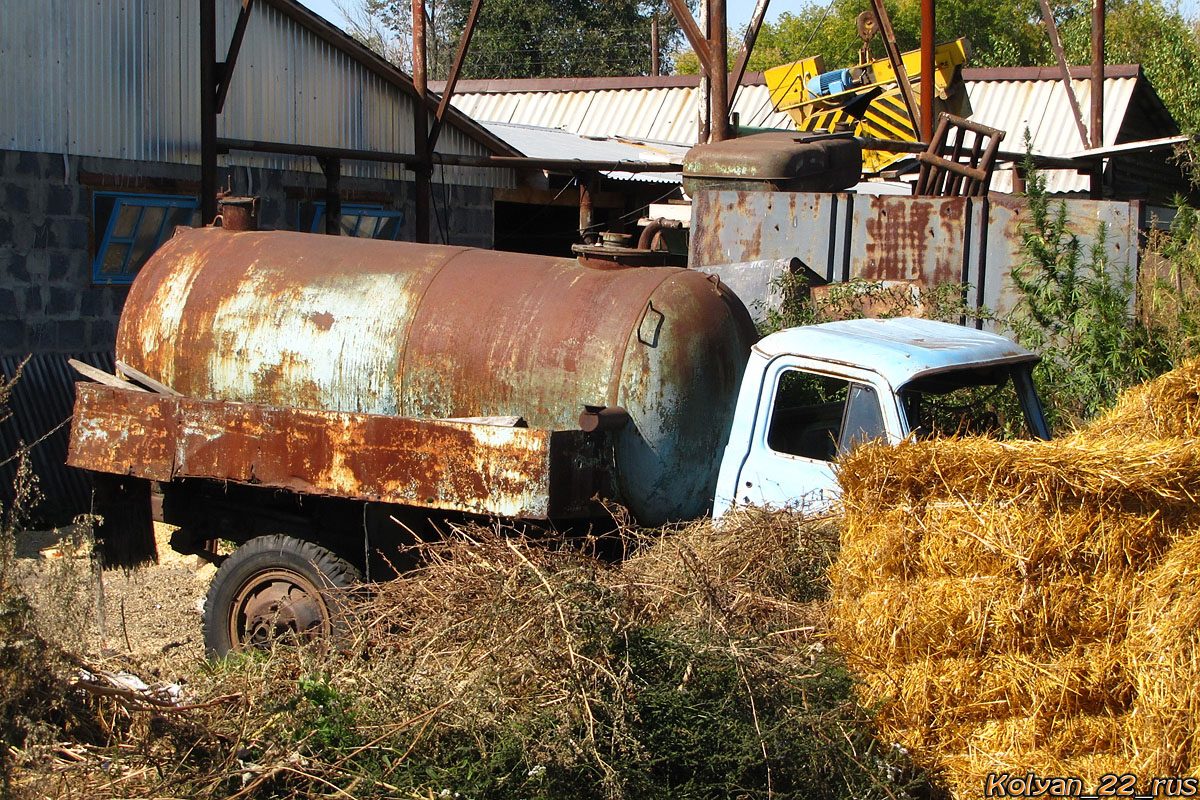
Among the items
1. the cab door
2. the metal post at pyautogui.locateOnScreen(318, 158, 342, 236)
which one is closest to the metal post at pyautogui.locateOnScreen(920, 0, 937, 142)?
the metal post at pyautogui.locateOnScreen(318, 158, 342, 236)

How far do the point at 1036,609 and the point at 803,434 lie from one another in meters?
1.83

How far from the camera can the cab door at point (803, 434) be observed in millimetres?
4812

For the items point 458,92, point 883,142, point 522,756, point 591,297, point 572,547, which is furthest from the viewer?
point 458,92

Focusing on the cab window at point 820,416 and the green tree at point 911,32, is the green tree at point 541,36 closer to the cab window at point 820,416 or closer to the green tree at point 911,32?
the green tree at point 911,32

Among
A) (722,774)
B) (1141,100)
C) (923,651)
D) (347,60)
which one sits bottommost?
(722,774)

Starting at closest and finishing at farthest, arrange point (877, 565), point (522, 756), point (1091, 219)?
point (522, 756) → point (877, 565) → point (1091, 219)

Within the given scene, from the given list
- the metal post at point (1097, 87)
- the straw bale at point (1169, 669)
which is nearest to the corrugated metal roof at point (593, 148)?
the metal post at point (1097, 87)

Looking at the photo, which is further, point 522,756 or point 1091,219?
point 1091,219

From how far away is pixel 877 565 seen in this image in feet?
13.5

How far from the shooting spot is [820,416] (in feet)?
18.5

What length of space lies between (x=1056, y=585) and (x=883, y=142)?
359 inches

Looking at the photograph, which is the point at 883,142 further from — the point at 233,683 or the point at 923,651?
the point at 233,683

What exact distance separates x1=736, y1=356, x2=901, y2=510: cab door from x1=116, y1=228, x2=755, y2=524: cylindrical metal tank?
1.12 ft

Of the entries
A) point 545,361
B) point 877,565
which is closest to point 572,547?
point 545,361
